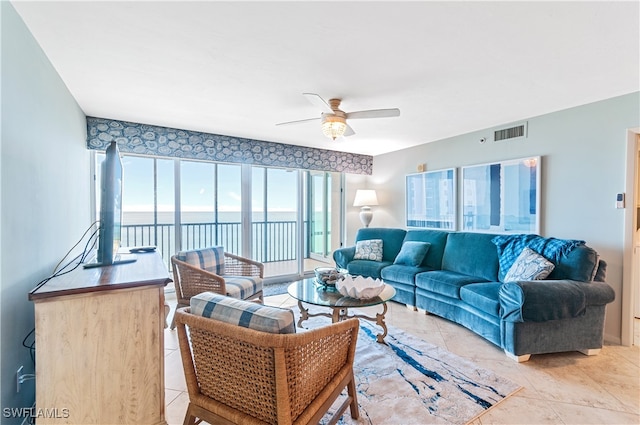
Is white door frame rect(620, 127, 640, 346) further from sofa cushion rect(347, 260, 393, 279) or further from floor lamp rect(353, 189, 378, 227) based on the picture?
floor lamp rect(353, 189, 378, 227)

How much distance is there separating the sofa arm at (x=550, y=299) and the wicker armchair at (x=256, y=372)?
5.53 feet

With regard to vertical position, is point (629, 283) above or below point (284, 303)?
above

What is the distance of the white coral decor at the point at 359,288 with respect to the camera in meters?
2.39

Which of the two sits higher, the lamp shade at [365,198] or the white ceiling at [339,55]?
the white ceiling at [339,55]

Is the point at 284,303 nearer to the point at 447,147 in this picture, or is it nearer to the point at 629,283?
the point at 447,147

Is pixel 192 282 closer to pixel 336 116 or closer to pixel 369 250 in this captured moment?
pixel 336 116

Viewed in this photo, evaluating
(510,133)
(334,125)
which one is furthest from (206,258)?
(510,133)

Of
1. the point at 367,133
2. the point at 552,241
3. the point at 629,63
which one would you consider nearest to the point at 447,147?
the point at 367,133

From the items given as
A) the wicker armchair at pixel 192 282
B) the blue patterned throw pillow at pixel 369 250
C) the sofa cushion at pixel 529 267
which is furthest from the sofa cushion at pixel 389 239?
the wicker armchair at pixel 192 282

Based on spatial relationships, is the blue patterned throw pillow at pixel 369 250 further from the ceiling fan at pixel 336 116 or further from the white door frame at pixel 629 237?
the white door frame at pixel 629 237

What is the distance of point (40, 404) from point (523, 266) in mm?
3525

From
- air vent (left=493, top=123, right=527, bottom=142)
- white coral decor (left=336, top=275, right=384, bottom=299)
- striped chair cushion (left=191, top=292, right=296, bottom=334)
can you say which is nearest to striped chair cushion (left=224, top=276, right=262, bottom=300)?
white coral decor (left=336, top=275, right=384, bottom=299)

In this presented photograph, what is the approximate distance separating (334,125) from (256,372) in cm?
211

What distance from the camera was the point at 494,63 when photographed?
2.06m
